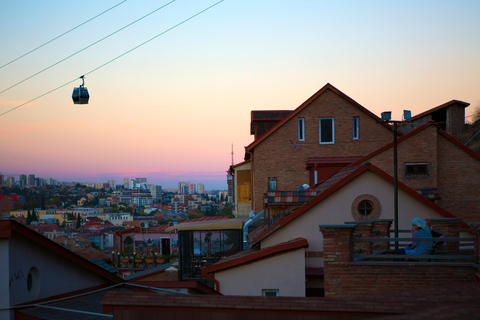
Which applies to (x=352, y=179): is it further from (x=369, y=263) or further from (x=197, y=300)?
(x=197, y=300)

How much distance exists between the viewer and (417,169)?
83.8 ft

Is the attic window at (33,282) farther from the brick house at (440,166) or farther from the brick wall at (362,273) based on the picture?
the brick house at (440,166)

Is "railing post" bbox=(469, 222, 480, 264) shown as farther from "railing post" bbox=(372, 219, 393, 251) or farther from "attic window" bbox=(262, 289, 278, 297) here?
"attic window" bbox=(262, 289, 278, 297)

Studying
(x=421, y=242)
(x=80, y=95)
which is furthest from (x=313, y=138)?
(x=421, y=242)

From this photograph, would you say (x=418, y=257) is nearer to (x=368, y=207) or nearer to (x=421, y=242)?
(x=421, y=242)

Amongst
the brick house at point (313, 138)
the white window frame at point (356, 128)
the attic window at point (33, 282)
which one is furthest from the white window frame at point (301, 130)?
the attic window at point (33, 282)

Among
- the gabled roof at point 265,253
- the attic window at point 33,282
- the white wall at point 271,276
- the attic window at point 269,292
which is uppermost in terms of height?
the attic window at point 33,282

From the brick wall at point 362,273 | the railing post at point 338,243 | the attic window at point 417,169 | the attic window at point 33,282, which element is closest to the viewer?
the attic window at point 33,282

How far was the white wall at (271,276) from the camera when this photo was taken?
15.1 m

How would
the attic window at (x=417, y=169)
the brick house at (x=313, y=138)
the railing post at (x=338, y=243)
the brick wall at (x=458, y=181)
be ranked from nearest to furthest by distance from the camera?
1. the railing post at (x=338, y=243)
2. the brick wall at (x=458, y=181)
3. the attic window at (x=417, y=169)
4. the brick house at (x=313, y=138)

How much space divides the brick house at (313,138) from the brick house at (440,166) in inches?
288

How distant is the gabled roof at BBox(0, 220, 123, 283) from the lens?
30.5 feet

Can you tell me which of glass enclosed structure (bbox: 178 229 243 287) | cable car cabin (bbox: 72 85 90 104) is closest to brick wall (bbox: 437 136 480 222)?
glass enclosed structure (bbox: 178 229 243 287)

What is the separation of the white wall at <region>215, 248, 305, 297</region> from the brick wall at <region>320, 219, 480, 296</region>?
12.7ft
